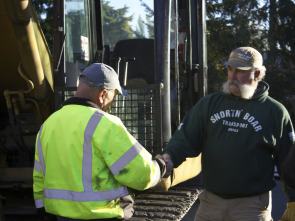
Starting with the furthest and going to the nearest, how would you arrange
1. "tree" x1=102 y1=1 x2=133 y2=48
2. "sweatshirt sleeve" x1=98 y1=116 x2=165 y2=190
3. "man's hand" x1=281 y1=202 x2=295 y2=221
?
"tree" x1=102 y1=1 x2=133 y2=48 < "man's hand" x1=281 y1=202 x2=295 y2=221 < "sweatshirt sleeve" x1=98 y1=116 x2=165 y2=190

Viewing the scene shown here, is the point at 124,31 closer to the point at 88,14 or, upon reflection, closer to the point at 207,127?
the point at 88,14

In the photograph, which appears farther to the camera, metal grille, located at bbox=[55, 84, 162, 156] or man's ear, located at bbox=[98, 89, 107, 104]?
metal grille, located at bbox=[55, 84, 162, 156]

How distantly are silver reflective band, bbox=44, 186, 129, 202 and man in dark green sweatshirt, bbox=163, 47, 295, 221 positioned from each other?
693 millimetres

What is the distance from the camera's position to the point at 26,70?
14.6ft

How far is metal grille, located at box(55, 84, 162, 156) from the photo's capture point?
4.46 m

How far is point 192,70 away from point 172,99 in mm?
399

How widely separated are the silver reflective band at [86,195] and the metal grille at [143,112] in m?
1.71

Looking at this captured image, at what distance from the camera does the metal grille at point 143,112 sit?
14.6 ft

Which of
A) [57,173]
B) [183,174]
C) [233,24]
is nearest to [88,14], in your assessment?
[183,174]

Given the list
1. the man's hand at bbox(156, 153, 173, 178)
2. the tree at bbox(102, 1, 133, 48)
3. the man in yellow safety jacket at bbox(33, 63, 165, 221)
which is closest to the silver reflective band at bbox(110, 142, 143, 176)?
the man in yellow safety jacket at bbox(33, 63, 165, 221)

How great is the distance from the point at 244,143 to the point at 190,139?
14.6 inches

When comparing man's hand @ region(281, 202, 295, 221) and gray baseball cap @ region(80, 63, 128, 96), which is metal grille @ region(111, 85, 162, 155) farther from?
gray baseball cap @ region(80, 63, 128, 96)

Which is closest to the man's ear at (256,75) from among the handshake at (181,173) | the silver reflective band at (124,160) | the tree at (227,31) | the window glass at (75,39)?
the handshake at (181,173)

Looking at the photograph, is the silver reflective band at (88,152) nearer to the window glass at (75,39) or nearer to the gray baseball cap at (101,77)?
the gray baseball cap at (101,77)
